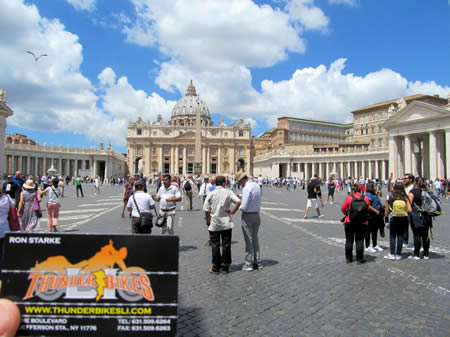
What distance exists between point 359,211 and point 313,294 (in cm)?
215

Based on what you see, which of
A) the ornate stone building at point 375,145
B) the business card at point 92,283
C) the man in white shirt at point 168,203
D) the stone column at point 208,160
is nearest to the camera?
the business card at point 92,283

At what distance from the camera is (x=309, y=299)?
440cm

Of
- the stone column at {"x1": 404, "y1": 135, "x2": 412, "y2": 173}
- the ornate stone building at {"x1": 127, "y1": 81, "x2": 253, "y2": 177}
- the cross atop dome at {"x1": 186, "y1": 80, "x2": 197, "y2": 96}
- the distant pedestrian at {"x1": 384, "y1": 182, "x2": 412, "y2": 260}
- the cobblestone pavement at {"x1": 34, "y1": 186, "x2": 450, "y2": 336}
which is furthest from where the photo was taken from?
the cross atop dome at {"x1": 186, "y1": 80, "x2": 197, "y2": 96}

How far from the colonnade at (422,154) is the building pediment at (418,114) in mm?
1535

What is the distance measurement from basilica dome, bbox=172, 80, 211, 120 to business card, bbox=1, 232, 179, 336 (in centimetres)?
11660

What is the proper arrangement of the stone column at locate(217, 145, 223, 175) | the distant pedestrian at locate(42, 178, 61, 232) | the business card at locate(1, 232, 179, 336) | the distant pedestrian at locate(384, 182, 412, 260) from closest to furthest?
the business card at locate(1, 232, 179, 336) < the distant pedestrian at locate(384, 182, 412, 260) < the distant pedestrian at locate(42, 178, 61, 232) < the stone column at locate(217, 145, 223, 175)

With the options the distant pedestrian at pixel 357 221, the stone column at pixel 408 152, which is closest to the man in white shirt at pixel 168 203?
the distant pedestrian at pixel 357 221

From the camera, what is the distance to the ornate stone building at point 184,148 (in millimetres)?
94312

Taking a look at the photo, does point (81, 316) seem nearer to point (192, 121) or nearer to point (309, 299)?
point (309, 299)

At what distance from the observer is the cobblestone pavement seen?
11.8ft

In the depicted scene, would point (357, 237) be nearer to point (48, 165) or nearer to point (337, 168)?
point (337, 168)

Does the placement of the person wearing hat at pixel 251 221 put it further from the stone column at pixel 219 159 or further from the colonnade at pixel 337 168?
the stone column at pixel 219 159

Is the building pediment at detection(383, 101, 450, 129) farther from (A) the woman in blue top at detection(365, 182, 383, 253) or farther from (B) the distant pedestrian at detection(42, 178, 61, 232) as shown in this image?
(B) the distant pedestrian at detection(42, 178, 61, 232)

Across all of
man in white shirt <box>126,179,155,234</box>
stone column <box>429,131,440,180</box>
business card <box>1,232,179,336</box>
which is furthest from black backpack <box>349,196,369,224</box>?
stone column <box>429,131,440,180</box>
